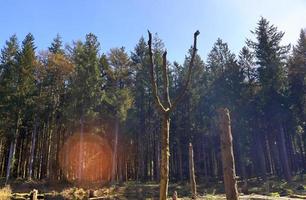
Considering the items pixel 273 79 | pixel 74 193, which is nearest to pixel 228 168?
pixel 74 193

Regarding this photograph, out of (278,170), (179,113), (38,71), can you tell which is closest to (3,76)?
(38,71)

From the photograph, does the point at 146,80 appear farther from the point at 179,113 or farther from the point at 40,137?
the point at 40,137

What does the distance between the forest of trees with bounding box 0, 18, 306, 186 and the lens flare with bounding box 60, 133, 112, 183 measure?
970mm

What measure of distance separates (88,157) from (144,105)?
11.0 m

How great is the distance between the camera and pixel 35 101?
39.3 m

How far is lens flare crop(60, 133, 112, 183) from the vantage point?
137ft

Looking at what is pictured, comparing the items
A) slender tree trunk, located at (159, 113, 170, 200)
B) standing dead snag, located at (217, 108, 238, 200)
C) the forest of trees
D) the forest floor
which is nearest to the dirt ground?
the forest floor

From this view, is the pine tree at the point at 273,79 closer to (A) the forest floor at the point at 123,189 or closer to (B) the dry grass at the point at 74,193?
(A) the forest floor at the point at 123,189

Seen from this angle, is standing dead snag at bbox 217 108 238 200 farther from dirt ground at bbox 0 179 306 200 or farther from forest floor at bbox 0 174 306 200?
forest floor at bbox 0 174 306 200

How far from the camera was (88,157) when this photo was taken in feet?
150

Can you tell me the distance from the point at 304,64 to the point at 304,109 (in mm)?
6042

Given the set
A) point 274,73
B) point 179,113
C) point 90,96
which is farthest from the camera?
point 179,113

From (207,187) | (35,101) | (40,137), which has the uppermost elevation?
(35,101)

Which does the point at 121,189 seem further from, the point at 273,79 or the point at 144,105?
the point at 273,79
